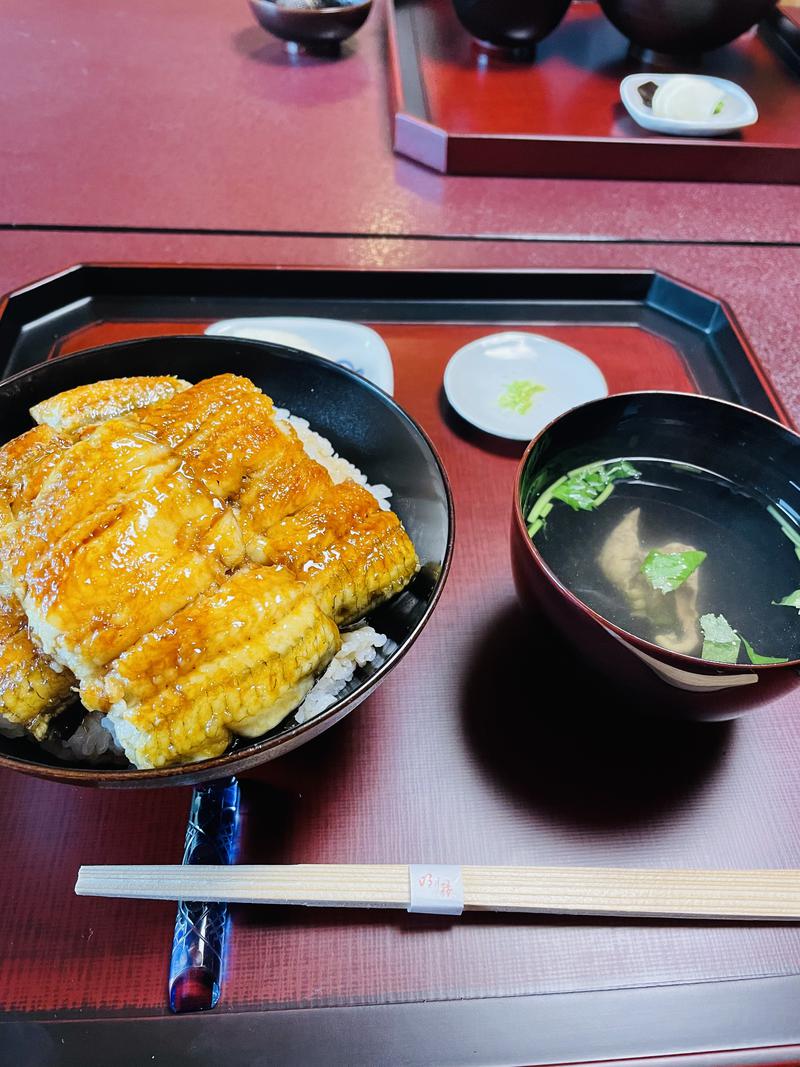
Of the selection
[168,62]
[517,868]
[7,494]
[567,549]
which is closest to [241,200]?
[168,62]

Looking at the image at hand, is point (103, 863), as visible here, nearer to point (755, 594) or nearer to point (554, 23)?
point (755, 594)

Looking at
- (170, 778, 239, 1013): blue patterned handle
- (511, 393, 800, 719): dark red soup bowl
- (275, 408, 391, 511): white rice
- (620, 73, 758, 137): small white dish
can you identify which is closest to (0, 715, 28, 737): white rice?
(170, 778, 239, 1013): blue patterned handle

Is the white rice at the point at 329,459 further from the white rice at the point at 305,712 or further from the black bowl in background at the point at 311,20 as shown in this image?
the black bowl in background at the point at 311,20

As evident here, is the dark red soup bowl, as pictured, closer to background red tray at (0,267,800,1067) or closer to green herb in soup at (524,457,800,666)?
green herb in soup at (524,457,800,666)

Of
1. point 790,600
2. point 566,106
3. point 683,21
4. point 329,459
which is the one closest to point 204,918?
point 329,459

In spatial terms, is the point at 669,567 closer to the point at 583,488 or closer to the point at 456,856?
the point at 583,488

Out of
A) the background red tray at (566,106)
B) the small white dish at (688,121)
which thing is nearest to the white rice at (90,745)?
the background red tray at (566,106)
